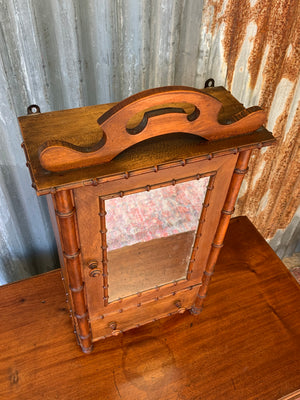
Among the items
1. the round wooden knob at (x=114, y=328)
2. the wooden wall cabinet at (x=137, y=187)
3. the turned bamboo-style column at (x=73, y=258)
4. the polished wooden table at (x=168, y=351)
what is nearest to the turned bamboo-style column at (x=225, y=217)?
the wooden wall cabinet at (x=137, y=187)

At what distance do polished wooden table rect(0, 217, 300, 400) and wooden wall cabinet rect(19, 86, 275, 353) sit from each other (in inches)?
3.8

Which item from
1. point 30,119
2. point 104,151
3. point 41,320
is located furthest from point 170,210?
point 41,320

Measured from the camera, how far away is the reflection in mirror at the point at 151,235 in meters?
0.83

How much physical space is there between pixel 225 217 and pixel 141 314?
41 cm

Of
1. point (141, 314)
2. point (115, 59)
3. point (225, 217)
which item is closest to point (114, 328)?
point (141, 314)

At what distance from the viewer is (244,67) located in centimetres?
124

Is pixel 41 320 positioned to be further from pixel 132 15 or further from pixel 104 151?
pixel 132 15

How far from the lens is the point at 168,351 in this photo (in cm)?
113

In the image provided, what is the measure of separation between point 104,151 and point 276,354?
86 centimetres

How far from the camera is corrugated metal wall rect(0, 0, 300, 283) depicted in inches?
37.0

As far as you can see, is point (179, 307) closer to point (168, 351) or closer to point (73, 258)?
point (168, 351)

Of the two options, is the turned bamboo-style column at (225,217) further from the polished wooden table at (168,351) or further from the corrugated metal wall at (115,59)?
the corrugated metal wall at (115,59)

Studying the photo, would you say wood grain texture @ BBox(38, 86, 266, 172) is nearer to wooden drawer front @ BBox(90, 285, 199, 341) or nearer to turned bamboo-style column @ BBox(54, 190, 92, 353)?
turned bamboo-style column @ BBox(54, 190, 92, 353)

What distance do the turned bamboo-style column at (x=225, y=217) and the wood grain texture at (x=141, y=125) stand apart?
0.36ft
